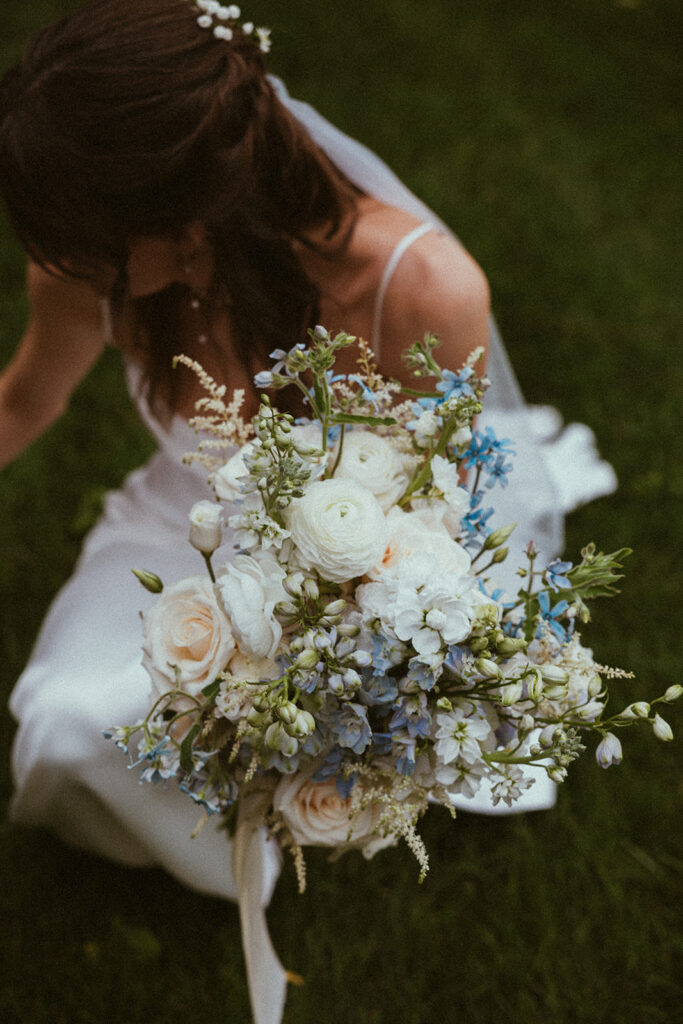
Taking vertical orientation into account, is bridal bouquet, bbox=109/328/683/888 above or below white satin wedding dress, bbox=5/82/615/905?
above

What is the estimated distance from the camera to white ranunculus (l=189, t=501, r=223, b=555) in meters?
1.05

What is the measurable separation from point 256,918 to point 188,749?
2.00 ft

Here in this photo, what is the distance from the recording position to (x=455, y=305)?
171cm

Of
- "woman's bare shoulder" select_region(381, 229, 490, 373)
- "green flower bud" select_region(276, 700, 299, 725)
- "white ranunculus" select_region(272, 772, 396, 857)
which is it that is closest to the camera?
"green flower bud" select_region(276, 700, 299, 725)

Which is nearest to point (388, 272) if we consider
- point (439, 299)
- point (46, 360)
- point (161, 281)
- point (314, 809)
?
point (439, 299)

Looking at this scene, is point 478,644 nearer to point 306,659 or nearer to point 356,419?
point 306,659

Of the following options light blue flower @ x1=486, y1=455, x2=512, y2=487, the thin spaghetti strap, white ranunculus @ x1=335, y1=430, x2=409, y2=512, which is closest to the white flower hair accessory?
the thin spaghetti strap

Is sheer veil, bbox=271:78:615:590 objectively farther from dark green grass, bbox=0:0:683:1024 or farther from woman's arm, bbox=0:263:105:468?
woman's arm, bbox=0:263:105:468

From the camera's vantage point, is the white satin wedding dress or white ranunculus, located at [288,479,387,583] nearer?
white ranunculus, located at [288,479,387,583]

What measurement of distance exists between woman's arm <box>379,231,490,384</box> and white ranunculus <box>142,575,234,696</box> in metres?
0.81

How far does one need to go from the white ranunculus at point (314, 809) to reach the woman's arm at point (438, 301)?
84 centimetres

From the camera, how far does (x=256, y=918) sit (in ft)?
4.99

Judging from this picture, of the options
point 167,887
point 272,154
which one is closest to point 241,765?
point 272,154

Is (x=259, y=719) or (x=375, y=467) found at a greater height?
(x=375, y=467)
